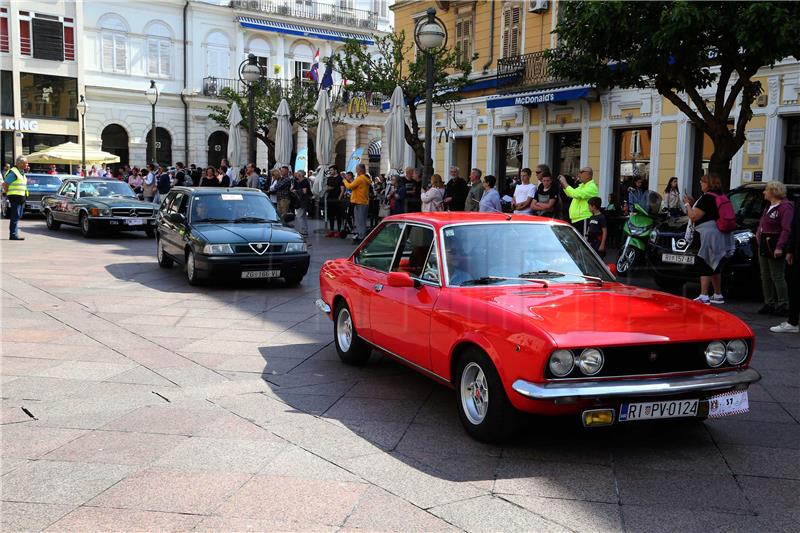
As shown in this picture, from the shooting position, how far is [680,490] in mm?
4520

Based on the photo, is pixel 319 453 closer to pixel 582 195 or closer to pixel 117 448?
pixel 117 448

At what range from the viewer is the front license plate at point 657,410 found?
480 cm

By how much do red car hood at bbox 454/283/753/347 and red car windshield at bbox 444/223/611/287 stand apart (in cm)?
23

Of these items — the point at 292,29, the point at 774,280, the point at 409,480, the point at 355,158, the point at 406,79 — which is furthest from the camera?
the point at 292,29

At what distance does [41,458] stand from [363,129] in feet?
177

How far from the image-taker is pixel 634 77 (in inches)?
574

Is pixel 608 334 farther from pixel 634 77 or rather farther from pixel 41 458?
pixel 634 77

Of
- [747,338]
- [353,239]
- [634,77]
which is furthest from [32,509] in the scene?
[353,239]

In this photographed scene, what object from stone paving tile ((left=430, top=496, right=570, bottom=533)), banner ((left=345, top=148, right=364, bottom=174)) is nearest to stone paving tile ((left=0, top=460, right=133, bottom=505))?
stone paving tile ((left=430, top=496, right=570, bottom=533))

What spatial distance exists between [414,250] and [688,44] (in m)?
8.56

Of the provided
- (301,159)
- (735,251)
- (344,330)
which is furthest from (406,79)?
(344,330)

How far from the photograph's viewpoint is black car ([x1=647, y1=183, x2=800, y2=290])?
11.7 m

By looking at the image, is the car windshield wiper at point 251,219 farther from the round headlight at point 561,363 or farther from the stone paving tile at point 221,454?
the round headlight at point 561,363

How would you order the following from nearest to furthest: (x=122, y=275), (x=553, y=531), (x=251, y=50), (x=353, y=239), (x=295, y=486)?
1. (x=553, y=531)
2. (x=295, y=486)
3. (x=122, y=275)
4. (x=353, y=239)
5. (x=251, y=50)
